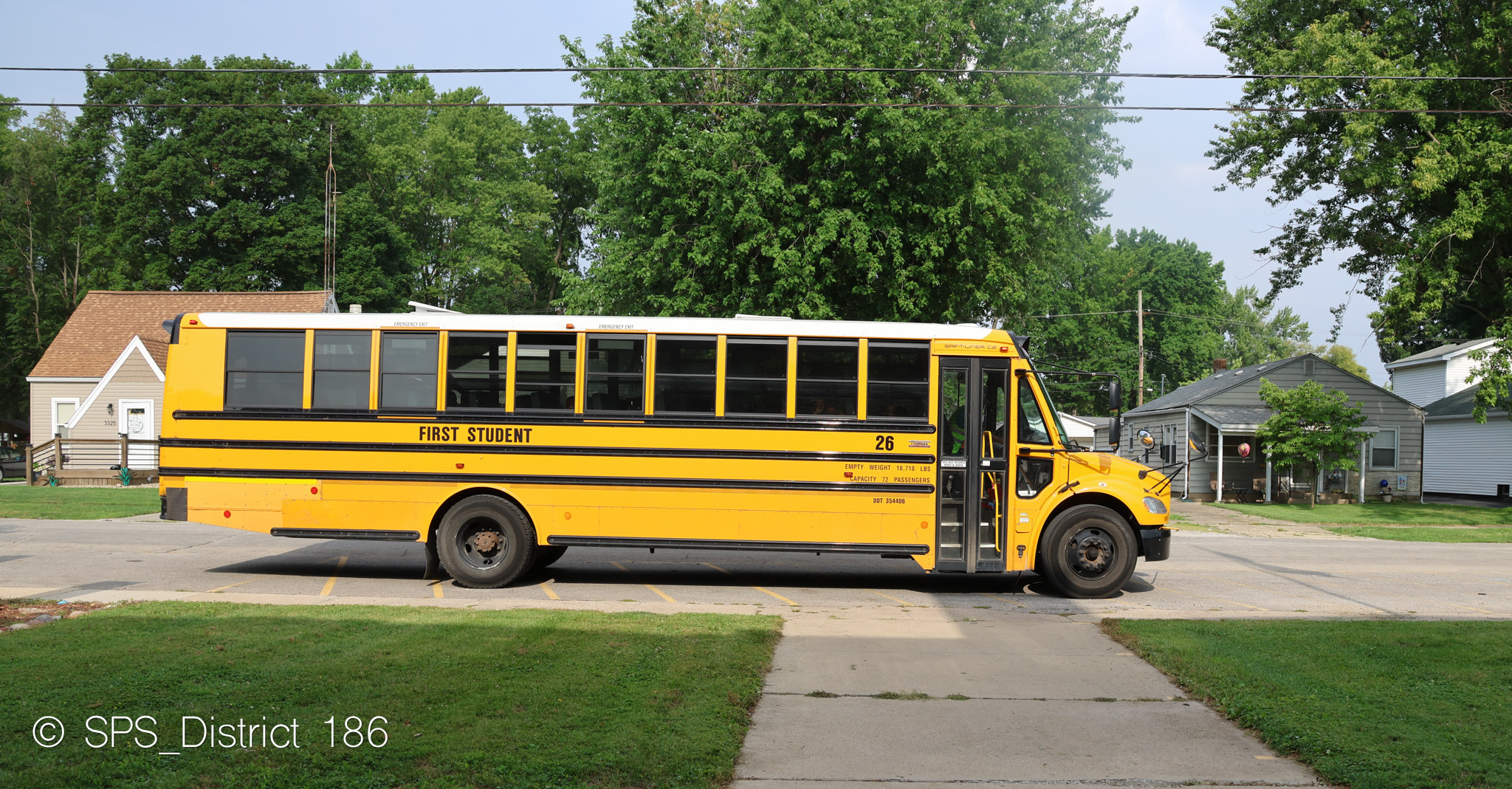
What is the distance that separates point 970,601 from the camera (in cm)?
1128

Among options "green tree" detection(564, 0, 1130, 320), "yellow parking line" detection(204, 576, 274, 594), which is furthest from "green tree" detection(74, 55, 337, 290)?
"yellow parking line" detection(204, 576, 274, 594)

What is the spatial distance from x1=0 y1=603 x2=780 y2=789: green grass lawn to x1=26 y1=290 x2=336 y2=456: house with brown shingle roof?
2787 cm

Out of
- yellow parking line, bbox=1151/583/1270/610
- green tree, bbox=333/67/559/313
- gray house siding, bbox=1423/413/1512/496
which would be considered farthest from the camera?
green tree, bbox=333/67/559/313

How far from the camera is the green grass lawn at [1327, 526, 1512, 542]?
841 inches

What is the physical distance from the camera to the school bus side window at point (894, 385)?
1142cm

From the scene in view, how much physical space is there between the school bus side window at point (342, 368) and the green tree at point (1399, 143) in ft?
81.5

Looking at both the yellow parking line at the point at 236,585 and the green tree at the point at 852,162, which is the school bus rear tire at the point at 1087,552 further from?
the green tree at the point at 852,162

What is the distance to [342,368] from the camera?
461 inches

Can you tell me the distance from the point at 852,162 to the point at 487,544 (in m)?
15.1

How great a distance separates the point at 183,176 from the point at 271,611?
4913cm

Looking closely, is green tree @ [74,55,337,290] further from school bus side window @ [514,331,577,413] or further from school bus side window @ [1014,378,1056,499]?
school bus side window @ [1014,378,1056,499]

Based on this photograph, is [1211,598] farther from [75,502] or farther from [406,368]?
[75,502]

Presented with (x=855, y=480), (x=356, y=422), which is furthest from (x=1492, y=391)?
(x=356, y=422)

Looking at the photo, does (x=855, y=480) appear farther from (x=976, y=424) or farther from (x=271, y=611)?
(x=271, y=611)
